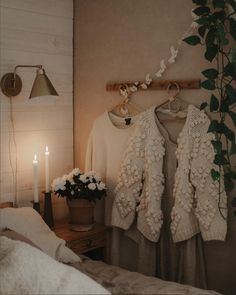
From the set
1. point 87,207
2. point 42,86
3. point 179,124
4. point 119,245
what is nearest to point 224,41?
point 179,124

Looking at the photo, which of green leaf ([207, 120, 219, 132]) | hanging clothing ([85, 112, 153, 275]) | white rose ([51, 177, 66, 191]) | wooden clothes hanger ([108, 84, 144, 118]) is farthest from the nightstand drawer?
green leaf ([207, 120, 219, 132])

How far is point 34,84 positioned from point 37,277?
140 cm

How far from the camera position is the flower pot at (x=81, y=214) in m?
2.92

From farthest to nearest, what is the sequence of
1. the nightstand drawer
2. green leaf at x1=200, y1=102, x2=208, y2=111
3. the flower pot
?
1. the flower pot
2. the nightstand drawer
3. green leaf at x1=200, y1=102, x2=208, y2=111

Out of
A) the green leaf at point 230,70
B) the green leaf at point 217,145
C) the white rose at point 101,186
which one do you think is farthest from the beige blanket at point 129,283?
the green leaf at point 230,70

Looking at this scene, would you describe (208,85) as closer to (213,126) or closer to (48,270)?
(213,126)

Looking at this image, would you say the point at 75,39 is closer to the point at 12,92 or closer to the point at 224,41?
the point at 12,92

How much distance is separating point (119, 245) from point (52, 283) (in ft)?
4.71

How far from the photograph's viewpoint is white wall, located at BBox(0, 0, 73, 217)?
9.82ft

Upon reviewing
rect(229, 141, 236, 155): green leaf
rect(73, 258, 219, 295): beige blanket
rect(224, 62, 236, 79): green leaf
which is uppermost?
rect(224, 62, 236, 79): green leaf

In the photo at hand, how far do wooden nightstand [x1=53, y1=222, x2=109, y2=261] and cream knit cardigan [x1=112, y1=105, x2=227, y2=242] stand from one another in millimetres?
149

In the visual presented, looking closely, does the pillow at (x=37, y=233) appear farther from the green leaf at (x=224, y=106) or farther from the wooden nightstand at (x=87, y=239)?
the green leaf at (x=224, y=106)

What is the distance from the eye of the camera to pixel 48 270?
1743 millimetres

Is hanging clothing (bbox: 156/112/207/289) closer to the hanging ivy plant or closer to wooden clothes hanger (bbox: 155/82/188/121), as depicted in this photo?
wooden clothes hanger (bbox: 155/82/188/121)
